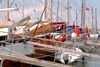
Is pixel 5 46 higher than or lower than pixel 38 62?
higher

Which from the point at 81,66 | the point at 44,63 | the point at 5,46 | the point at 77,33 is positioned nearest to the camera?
the point at 44,63

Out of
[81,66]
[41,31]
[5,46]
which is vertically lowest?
[81,66]

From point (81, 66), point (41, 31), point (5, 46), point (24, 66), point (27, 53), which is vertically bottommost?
point (81, 66)

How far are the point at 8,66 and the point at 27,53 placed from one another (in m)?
1.55

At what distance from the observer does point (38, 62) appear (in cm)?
577

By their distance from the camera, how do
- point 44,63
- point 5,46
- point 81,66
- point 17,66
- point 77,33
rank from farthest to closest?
point 77,33, point 81,66, point 17,66, point 5,46, point 44,63

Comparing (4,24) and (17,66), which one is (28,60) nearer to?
(17,66)

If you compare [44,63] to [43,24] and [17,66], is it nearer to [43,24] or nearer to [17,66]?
[17,66]

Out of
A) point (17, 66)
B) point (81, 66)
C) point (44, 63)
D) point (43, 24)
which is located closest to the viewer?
point (44, 63)

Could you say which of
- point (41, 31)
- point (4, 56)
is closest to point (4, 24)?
point (41, 31)

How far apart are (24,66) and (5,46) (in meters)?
2.12

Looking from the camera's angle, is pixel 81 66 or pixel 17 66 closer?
pixel 17 66

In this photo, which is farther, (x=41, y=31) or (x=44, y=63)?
(x=41, y=31)

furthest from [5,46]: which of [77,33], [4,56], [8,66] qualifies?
[77,33]
